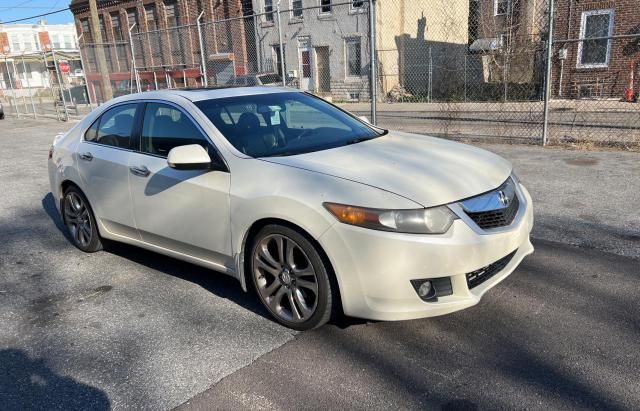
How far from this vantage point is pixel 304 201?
313 cm

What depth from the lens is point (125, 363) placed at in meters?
3.19

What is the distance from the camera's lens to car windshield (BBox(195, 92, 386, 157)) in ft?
12.4

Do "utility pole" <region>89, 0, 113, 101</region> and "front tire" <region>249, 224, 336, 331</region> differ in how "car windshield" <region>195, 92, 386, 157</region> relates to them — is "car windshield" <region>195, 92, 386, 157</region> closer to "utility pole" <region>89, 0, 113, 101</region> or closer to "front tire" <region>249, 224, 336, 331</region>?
"front tire" <region>249, 224, 336, 331</region>

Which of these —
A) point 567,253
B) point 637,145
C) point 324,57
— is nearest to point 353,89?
point 324,57

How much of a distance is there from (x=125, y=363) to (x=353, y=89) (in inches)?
931

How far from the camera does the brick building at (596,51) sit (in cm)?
1853

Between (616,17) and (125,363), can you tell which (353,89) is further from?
(125,363)

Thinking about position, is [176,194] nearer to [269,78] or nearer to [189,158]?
[189,158]

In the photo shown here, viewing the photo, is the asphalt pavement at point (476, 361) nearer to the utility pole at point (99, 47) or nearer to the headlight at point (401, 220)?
the headlight at point (401, 220)

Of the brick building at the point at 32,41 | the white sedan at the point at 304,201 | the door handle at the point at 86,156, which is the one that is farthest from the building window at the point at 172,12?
the white sedan at the point at 304,201

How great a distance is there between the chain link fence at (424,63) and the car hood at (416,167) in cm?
594

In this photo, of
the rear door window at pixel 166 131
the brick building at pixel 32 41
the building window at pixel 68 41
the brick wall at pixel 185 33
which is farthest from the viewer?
the building window at pixel 68 41

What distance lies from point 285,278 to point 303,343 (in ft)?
1.39

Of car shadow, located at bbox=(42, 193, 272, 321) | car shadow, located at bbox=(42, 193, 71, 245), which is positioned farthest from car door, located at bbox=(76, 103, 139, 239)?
car shadow, located at bbox=(42, 193, 71, 245)
